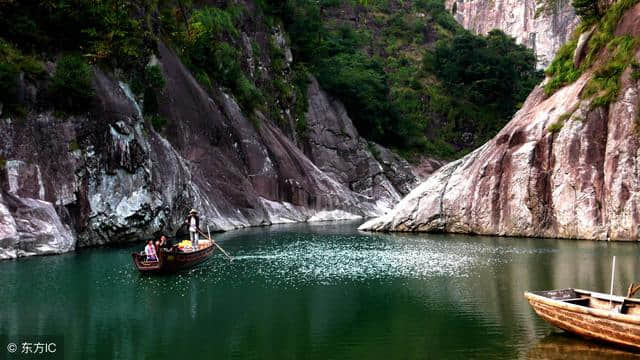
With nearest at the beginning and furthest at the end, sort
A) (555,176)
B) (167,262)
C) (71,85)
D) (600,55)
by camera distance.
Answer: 1. (167,262)
2. (71,85)
3. (555,176)
4. (600,55)

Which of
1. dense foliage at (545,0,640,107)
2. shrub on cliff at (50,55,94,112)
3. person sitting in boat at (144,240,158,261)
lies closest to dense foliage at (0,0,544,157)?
shrub on cliff at (50,55,94,112)

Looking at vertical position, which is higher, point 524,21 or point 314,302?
point 524,21

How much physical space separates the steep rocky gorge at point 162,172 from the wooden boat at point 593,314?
87.1ft

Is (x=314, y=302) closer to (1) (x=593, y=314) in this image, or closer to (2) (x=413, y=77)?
(1) (x=593, y=314)

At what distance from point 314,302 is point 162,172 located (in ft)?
92.7

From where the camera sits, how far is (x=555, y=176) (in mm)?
46906

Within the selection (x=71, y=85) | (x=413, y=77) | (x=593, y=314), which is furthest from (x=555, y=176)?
(x=413, y=77)

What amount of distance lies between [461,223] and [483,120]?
5483 centimetres

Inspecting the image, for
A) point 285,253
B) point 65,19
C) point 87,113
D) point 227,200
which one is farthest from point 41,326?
point 227,200

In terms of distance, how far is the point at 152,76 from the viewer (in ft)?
187

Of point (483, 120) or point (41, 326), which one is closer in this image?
point (41, 326)

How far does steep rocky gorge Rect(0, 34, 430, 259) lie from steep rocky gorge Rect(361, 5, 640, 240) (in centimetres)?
1595

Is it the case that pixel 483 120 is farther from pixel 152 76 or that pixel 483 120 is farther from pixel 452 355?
pixel 452 355

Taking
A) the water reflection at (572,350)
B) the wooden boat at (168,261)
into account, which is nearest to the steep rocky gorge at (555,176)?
the wooden boat at (168,261)
